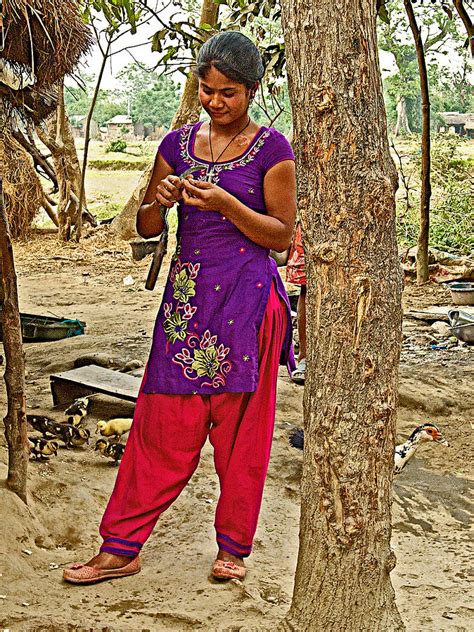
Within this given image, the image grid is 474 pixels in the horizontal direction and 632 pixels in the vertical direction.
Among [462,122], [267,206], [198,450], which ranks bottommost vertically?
[198,450]

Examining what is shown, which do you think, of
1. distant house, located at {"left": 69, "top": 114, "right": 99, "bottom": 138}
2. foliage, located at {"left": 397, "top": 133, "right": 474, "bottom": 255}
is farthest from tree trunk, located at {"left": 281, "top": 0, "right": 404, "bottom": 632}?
distant house, located at {"left": 69, "top": 114, "right": 99, "bottom": 138}

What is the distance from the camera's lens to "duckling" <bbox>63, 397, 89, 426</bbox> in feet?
14.3

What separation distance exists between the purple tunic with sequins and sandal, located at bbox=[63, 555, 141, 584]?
0.63 metres

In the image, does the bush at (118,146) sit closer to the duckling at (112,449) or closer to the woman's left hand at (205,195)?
the duckling at (112,449)

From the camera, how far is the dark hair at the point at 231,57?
100 inches

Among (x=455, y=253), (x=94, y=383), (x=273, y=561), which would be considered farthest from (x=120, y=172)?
(x=273, y=561)

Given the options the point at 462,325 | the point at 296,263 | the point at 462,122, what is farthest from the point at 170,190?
the point at 462,122

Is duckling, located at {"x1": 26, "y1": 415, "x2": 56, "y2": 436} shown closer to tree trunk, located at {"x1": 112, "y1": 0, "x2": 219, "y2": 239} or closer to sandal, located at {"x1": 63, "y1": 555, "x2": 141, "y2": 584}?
sandal, located at {"x1": 63, "y1": 555, "x2": 141, "y2": 584}

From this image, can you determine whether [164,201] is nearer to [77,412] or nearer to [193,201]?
[193,201]

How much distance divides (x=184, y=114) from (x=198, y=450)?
849 cm

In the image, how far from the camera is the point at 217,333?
8.95 feet

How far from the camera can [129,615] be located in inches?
97.6

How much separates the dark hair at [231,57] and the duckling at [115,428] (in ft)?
6.64

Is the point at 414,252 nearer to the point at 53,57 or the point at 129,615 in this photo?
the point at 53,57
